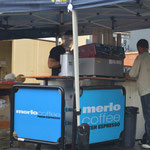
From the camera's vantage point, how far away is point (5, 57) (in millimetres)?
11344

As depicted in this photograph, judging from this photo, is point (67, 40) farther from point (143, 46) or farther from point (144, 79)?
point (144, 79)

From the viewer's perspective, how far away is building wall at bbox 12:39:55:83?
1203cm

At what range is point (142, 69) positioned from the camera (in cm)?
506

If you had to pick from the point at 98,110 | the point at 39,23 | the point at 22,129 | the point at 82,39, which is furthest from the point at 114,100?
the point at 82,39

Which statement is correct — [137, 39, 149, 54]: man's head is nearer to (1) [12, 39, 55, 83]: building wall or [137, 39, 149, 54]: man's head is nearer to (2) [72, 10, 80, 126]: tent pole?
(2) [72, 10, 80, 126]: tent pole

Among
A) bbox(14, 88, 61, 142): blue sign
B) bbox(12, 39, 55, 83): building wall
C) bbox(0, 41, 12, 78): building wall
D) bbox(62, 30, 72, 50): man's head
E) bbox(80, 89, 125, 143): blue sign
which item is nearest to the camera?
bbox(14, 88, 61, 142): blue sign

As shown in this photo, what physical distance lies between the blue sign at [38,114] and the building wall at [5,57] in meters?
6.60

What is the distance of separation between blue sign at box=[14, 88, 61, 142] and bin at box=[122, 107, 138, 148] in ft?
4.69

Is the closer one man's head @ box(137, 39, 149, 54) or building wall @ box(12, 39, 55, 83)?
man's head @ box(137, 39, 149, 54)

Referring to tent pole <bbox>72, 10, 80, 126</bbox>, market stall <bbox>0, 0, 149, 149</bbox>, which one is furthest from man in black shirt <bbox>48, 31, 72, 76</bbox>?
tent pole <bbox>72, 10, 80, 126</bbox>

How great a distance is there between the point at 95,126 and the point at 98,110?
25 cm

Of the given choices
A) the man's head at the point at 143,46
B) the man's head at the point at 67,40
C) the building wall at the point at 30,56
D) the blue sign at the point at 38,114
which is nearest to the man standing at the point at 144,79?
the man's head at the point at 143,46

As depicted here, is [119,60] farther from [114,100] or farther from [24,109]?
[24,109]

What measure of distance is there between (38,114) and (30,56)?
335 inches
